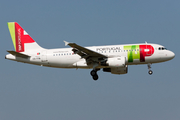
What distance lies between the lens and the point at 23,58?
4497cm

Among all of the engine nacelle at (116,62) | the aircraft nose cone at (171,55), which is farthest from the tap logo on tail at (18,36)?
the aircraft nose cone at (171,55)

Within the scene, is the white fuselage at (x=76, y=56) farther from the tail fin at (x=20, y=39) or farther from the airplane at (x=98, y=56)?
the tail fin at (x=20, y=39)

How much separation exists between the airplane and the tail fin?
0.96 metres

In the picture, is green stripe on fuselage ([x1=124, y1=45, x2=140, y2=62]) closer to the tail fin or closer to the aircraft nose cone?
the aircraft nose cone

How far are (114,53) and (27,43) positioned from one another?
43.3 feet

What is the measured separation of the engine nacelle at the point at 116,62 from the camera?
4197 centimetres

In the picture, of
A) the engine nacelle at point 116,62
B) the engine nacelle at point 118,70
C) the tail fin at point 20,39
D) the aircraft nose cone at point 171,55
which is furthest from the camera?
the tail fin at point 20,39

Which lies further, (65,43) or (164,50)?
(164,50)

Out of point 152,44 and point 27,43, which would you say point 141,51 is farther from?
point 27,43

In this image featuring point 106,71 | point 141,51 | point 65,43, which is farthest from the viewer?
point 106,71

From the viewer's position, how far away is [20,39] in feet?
157

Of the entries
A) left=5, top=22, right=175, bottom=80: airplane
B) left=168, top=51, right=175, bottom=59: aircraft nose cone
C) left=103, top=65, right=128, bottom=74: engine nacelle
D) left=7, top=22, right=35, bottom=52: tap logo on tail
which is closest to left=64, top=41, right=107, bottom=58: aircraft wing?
left=5, top=22, right=175, bottom=80: airplane

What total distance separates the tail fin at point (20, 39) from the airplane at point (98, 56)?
3.13 ft

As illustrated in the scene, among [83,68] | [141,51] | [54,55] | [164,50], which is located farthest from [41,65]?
[164,50]
